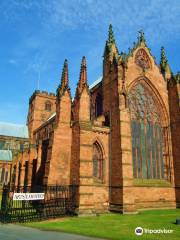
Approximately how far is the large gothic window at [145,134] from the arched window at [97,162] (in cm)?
337

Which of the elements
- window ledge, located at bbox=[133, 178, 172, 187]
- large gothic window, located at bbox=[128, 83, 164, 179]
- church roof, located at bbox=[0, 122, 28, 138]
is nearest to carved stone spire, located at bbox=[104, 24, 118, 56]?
large gothic window, located at bbox=[128, 83, 164, 179]

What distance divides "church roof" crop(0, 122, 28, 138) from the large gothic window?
130ft

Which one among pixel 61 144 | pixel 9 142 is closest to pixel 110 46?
pixel 61 144

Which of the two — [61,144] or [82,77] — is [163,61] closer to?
[82,77]

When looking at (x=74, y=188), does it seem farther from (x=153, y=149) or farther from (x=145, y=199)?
(x=153, y=149)

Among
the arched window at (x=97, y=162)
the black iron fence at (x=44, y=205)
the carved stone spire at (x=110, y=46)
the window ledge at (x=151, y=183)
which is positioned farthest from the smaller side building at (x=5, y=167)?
the carved stone spire at (x=110, y=46)

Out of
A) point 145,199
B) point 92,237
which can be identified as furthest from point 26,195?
point 145,199

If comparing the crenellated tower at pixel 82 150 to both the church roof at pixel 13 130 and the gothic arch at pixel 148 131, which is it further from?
the church roof at pixel 13 130

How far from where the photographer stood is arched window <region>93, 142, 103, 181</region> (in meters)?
20.3

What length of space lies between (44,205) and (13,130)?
4551 centimetres

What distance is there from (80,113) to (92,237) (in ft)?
38.5

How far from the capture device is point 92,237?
949 cm

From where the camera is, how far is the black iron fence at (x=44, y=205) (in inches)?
555

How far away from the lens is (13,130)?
5831cm
